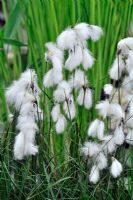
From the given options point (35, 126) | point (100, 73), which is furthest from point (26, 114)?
point (100, 73)

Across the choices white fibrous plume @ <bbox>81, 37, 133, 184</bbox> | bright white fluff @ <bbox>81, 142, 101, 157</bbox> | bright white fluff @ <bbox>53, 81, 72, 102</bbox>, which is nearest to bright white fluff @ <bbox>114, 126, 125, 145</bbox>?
white fibrous plume @ <bbox>81, 37, 133, 184</bbox>

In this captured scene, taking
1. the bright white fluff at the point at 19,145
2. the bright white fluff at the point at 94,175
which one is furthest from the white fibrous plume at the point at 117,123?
the bright white fluff at the point at 19,145

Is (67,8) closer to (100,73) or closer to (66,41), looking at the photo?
(100,73)

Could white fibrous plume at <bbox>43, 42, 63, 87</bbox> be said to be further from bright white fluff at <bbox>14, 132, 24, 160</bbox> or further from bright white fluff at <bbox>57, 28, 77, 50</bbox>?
bright white fluff at <bbox>14, 132, 24, 160</bbox>

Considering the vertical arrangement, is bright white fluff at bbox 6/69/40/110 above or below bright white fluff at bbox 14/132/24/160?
above

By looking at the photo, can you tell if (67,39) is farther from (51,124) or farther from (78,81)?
(51,124)

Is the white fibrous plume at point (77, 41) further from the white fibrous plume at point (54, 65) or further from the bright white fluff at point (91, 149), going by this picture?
the bright white fluff at point (91, 149)

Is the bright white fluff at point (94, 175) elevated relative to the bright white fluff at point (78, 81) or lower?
lower
